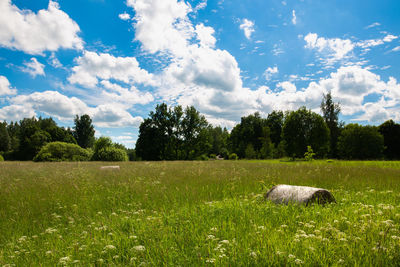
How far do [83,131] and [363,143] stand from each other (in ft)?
256

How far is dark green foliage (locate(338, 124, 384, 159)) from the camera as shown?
41.2 m

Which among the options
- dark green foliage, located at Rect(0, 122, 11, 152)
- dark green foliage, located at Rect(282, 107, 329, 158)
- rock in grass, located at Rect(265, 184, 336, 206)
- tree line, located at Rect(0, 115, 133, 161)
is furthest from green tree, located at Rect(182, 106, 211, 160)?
dark green foliage, located at Rect(0, 122, 11, 152)

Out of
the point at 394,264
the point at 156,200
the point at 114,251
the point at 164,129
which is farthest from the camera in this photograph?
the point at 164,129

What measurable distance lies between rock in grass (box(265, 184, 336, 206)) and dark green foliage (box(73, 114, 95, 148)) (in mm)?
77637

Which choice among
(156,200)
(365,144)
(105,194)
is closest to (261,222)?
(156,200)

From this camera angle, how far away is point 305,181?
A: 8.66m

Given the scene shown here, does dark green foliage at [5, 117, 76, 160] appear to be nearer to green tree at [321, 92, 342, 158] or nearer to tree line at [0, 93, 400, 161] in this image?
tree line at [0, 93, 400, 161]

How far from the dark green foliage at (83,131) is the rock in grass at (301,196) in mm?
77637

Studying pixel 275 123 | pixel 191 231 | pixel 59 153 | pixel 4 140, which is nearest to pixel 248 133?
pixel 275 123

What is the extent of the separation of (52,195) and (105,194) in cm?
164

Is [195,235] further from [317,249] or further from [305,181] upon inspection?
[305,181]

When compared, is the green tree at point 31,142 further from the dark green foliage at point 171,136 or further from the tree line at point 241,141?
the dark green foliage at point 171,136

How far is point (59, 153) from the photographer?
35.7 meters

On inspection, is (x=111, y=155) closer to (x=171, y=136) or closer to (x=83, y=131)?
(x=171, y=136)
